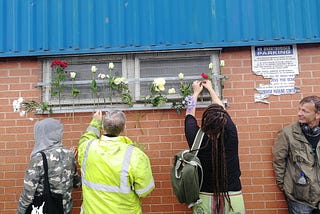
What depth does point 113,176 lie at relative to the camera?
2982 mm

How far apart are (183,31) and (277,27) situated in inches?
40.5

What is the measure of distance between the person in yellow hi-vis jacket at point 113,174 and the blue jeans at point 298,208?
1527 mm

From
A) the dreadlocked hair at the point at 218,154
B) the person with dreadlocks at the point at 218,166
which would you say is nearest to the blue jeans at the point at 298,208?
the person with dreadlocks at the point at 218,166

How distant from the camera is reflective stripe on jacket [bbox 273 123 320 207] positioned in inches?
137

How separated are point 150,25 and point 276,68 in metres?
1.47

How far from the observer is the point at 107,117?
10.4 feet

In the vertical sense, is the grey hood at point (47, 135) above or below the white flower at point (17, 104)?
below

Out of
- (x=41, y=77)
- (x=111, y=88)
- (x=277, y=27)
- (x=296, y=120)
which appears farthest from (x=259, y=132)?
(x=41, y=77)

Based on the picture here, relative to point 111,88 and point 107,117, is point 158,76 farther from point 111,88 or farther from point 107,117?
point 107,117

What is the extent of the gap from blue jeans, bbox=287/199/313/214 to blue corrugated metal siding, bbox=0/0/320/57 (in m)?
1.71

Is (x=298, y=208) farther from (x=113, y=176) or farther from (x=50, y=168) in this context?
(x=50, y=168)

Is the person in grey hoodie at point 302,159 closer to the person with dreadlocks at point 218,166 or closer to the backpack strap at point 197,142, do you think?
the person with dreadlocks at point 218,166

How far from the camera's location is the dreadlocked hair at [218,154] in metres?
3.04

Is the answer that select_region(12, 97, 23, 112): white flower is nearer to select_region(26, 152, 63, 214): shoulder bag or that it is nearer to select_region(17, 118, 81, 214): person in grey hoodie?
select_region(17, 118, 81, 214): person in grey hoodie
